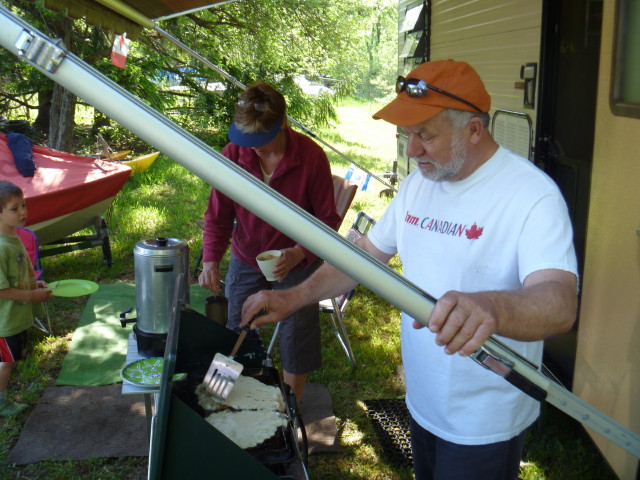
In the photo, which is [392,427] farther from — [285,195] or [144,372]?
[144,372]

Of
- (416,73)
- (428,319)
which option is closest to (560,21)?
(416,73)

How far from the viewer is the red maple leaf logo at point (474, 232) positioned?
192 cm

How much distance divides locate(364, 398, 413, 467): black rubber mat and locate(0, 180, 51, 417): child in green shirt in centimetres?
226

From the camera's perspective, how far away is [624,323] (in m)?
2.79

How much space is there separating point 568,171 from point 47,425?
3602 mm

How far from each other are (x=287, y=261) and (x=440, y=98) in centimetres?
156

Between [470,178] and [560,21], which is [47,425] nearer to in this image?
[470,178]

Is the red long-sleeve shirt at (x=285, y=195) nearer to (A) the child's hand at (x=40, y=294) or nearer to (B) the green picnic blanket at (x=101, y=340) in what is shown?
(A) the child's hand at (x=40, y=294)

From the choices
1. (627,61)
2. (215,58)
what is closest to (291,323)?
(627,61)

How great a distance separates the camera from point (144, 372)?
2.80m

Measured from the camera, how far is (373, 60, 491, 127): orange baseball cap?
1.93 meters

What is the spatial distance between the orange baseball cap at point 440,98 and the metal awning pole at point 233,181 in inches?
34.4

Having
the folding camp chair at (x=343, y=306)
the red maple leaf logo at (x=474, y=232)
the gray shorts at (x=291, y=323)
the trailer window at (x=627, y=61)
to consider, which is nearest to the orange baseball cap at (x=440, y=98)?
the red maple leaf logo at (x=474, y=232)

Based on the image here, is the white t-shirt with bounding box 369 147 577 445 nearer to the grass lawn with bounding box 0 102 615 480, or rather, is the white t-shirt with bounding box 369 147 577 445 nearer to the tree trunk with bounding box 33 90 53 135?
the grass lawn with bounding box 0 102 615 480
